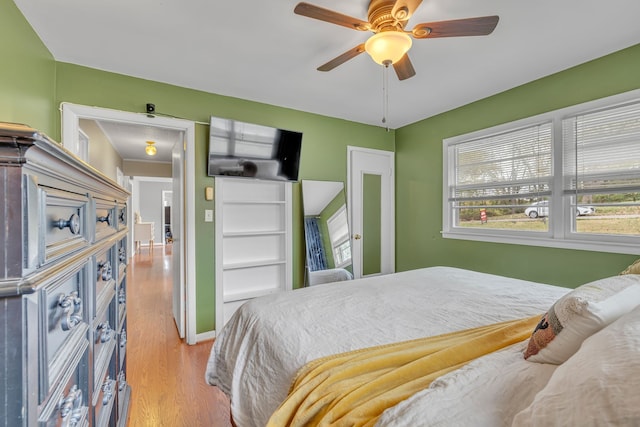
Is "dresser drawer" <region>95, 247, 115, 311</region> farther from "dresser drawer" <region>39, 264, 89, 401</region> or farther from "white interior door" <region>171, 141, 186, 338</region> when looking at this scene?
"white interior door" <region>171, 141, 186, 338</region>

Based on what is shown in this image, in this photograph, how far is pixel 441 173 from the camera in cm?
353

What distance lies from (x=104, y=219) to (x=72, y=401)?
26.6 inches

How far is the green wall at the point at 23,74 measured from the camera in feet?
5.27

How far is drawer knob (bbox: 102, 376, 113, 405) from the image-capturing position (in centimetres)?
110

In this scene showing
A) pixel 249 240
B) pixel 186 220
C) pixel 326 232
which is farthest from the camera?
pixel 326 232

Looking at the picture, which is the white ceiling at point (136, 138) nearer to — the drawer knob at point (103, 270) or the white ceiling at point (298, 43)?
the white ceiling at point (298, 43)

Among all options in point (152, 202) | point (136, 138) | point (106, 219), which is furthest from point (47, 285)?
point (152, 202)

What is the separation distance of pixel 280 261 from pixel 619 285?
2.76m

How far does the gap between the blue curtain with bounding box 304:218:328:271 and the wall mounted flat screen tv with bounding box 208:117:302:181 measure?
572mm

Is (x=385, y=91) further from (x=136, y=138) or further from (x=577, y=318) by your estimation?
(x=136, y=138)

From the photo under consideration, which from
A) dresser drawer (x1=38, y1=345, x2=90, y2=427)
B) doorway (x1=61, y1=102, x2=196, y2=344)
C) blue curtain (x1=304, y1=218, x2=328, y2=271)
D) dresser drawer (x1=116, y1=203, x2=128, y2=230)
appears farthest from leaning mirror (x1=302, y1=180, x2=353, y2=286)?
dresser drawer (x1=38, y1=345, x2=90, y2=427)

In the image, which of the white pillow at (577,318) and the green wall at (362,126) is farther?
the green wall at (362,126)

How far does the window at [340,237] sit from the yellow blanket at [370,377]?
2455mm

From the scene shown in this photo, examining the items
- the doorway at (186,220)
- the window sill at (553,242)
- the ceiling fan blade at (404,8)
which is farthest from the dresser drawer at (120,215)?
the window sill at (553,242)
